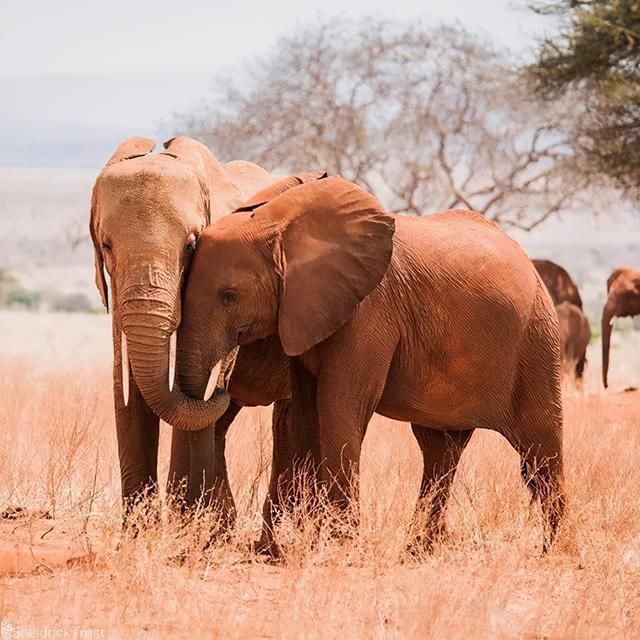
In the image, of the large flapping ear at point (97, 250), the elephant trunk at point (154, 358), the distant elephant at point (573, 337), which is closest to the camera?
the elephant trunk at point (154, 358)

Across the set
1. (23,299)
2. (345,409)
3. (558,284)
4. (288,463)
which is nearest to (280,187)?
(345,409)

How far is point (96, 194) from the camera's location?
284 inches

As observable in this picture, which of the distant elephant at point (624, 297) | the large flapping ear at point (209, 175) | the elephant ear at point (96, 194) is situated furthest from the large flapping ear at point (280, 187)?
the distant elephant at point (624, 297)

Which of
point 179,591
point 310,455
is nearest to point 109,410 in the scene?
point 310,455

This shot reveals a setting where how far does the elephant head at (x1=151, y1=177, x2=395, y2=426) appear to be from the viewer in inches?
277

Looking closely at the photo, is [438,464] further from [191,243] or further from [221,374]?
[191,243]

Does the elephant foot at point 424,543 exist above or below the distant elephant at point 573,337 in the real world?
above

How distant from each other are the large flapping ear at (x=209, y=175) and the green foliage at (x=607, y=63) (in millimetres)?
12719

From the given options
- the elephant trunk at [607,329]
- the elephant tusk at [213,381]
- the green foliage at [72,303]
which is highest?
the elephant tusk at [213,381]

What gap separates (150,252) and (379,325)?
1342 millimetres

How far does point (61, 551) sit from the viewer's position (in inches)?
284

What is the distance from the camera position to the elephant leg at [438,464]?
8297 mm

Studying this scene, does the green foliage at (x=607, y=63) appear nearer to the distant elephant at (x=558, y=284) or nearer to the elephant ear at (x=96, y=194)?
the distant elephant at (x=558, y=284)

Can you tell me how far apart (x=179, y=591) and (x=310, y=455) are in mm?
1588
